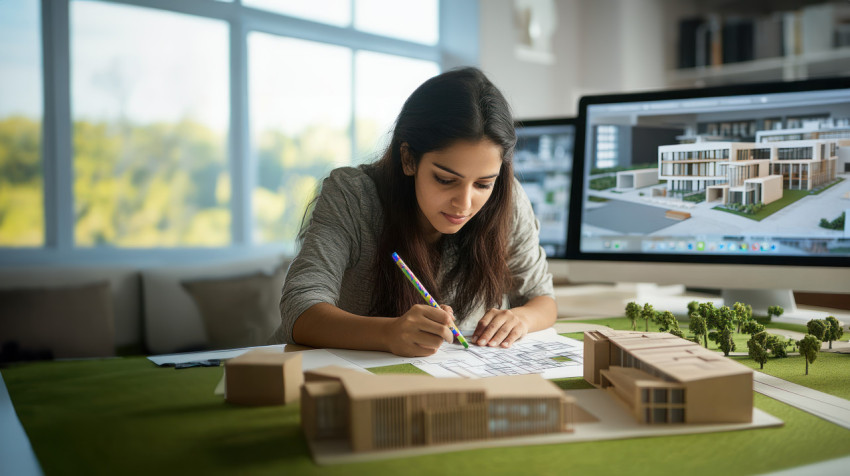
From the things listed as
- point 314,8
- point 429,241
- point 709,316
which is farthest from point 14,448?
point 314,8

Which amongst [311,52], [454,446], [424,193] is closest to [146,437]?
[454,446]

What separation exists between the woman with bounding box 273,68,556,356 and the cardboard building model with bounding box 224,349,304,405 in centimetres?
28

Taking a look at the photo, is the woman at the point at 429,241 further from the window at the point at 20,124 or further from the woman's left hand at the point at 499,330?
the window at the point at 20,124

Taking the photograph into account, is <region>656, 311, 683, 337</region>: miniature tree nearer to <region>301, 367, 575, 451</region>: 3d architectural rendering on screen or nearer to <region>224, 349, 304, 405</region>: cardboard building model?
<region>301, 367, 575, 451</region>: 3d architectural rendering on screen

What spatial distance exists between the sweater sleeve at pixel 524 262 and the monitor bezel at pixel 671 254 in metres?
0.12

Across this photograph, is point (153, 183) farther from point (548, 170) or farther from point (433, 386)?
point (433, 386)

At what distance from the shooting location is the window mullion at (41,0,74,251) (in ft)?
9.33

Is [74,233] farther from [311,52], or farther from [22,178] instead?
[311,52]

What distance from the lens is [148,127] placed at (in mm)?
3160

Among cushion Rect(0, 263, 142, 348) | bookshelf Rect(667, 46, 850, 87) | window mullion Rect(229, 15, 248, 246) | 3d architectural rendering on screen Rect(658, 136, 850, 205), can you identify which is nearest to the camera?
3d architectural rendering on screen Rect(658, 136, 850, 205)

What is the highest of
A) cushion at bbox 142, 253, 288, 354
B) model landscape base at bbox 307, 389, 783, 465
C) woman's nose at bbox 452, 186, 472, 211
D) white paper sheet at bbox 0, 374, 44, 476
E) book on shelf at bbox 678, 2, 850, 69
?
book on shelf at bbox 678, 2, 850, 69

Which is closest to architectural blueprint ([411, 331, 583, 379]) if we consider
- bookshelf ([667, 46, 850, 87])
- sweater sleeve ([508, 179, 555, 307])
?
sweater sleeve ([508, 179, 555, 307])

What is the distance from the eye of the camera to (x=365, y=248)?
142 centimetres

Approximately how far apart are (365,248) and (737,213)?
834 mm
